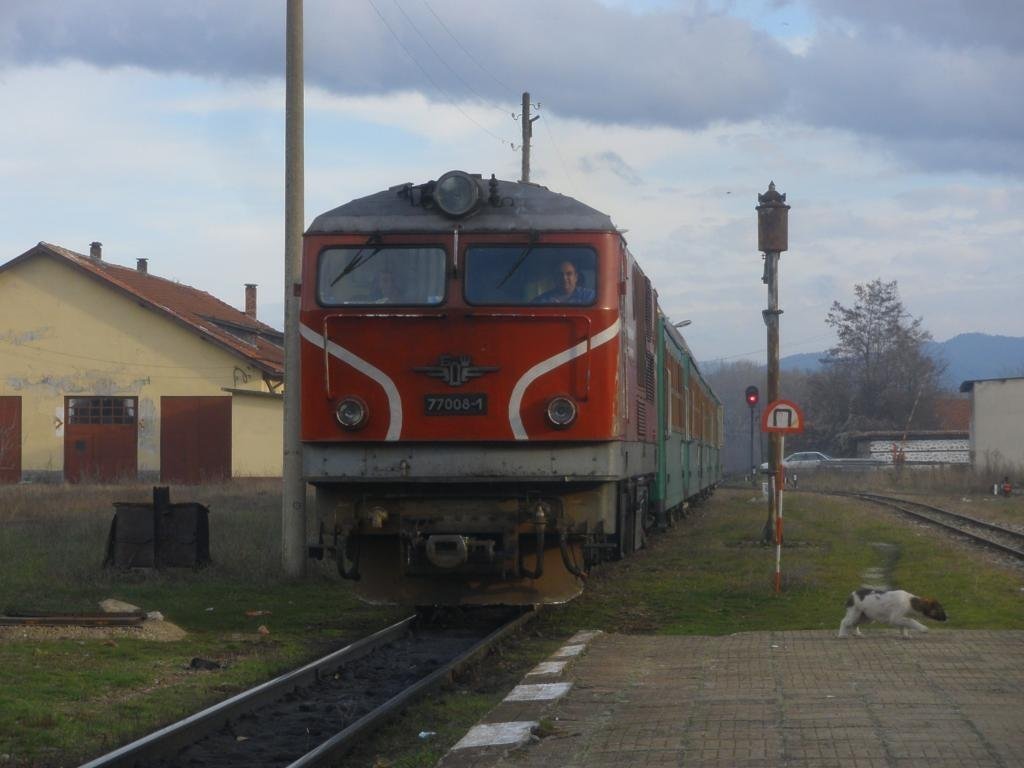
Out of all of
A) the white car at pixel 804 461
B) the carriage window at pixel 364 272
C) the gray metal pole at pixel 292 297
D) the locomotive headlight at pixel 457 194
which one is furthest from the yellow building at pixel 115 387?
the locomotive headlight at pixel 457 194

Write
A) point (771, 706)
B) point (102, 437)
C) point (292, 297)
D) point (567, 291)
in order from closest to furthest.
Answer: point (771, 706) → point (567, 291) → point (292, 297) → point (102, 437)

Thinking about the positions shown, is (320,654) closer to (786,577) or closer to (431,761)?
(431,761)

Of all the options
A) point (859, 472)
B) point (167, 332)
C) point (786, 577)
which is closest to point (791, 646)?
point (786, 577)

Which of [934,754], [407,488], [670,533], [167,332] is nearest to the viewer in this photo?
[934,754]

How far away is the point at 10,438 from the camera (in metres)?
→ 40.2

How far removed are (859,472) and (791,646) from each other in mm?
47948

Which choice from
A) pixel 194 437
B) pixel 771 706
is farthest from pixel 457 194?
pixel 194 437

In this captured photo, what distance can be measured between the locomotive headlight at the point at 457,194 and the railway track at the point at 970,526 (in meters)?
11.0

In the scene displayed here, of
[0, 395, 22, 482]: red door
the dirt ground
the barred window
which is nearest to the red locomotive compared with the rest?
the dirt ground

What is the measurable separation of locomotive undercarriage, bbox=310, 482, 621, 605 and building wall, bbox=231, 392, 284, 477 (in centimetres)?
2925

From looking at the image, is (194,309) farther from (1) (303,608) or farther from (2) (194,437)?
(1) (303,608)

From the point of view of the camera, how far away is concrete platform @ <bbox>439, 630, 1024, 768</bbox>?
6.20 metres

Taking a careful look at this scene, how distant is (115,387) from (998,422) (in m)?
33.1

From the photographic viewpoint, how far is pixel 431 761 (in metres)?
6.65
